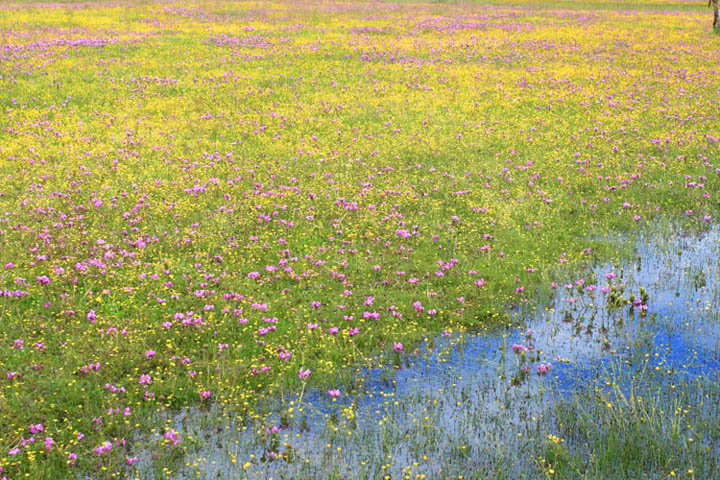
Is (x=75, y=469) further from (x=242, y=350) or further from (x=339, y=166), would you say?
(x=339, y=166)

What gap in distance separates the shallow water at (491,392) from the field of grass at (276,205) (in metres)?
0.43

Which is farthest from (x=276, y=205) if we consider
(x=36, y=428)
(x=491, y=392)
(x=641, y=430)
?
(x=641, y=430)

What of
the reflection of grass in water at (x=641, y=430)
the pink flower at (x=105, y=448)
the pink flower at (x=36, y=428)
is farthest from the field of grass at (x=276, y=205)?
the reflection of grass in water at (x=641, y=430)

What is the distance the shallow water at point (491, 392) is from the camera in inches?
284

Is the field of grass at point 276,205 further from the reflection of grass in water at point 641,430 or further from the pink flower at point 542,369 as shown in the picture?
the reflection of grass in water at point 641,430

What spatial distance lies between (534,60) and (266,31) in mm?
15013

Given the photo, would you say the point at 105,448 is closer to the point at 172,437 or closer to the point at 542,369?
the point at 172,437

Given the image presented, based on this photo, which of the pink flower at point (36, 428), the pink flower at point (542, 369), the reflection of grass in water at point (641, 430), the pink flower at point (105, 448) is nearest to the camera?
the reflection of grass in water at point (641, 430)

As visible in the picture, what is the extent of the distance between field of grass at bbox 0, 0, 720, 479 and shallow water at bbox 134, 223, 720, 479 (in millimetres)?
430

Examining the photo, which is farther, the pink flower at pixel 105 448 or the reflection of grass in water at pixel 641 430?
the pink flower at pixel 105 448

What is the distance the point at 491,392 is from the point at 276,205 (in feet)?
24.6

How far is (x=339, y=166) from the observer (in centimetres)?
1719

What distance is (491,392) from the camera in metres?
8.48

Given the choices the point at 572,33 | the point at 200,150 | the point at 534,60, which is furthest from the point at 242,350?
the point at 572,33
